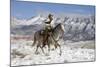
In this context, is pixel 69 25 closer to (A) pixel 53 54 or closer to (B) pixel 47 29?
(B) pixel 47 29

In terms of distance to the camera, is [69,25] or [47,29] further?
[69,25]

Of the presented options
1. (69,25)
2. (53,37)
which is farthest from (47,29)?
(69,25)

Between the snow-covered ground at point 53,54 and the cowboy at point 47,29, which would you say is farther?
the cowboy at point 47,29

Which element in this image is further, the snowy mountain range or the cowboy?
the cowboy

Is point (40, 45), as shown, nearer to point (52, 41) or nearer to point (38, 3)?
point (52, 41)

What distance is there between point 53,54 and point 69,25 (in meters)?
0.46

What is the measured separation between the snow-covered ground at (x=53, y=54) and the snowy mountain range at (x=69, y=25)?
0.33 ft

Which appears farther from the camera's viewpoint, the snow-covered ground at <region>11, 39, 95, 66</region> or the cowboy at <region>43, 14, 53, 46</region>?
the cowboy at <region>43, 14, 53, 46</region>

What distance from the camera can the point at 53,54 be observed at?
9.22 ft

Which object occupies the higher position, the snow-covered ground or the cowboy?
the cowboy

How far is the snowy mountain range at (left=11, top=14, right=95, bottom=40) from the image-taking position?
8.65ft

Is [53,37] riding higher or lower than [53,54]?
higher

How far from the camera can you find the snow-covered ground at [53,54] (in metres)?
2.61

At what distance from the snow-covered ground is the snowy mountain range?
0.10 m
